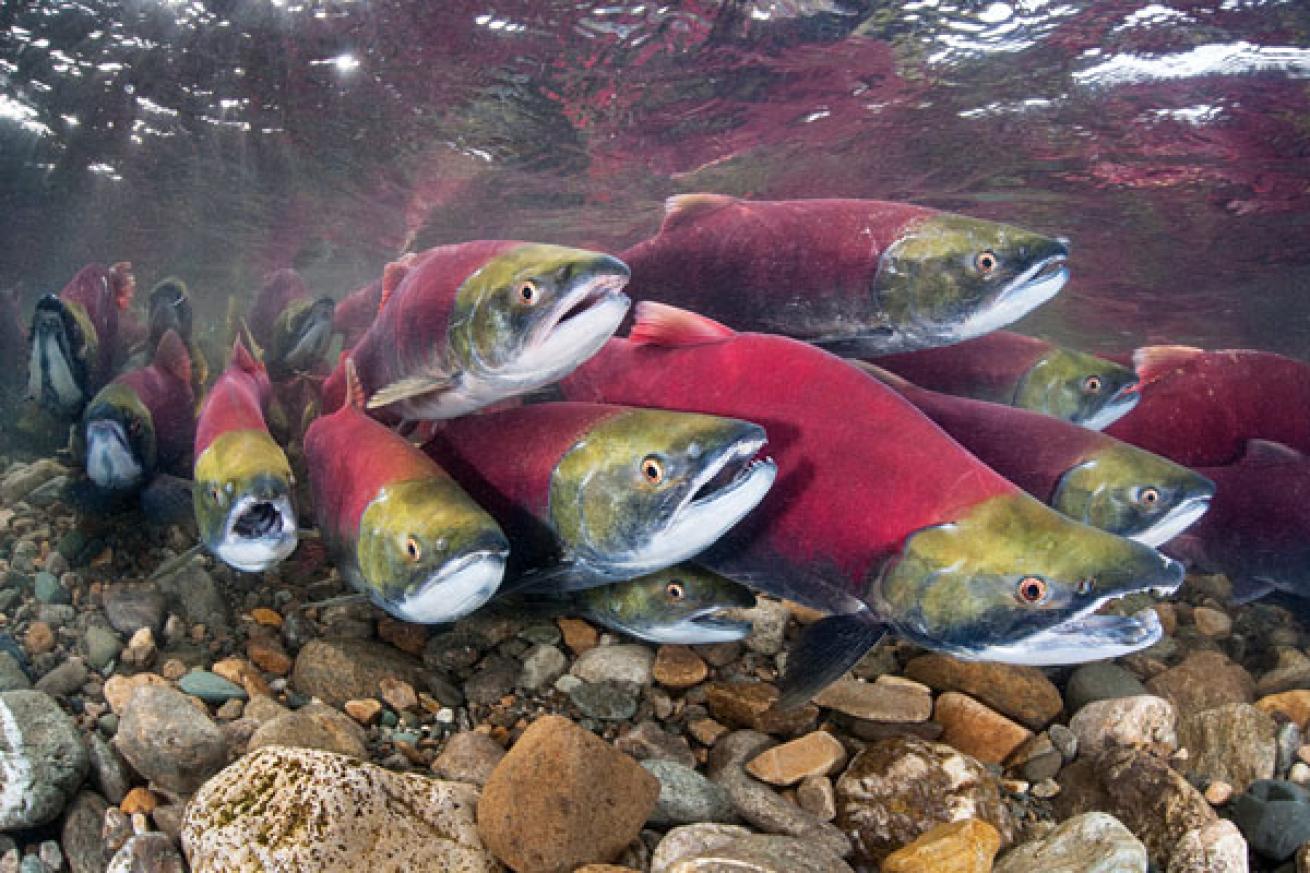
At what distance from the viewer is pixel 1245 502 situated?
363 centimetres

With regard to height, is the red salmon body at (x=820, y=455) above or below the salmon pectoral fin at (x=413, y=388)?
below

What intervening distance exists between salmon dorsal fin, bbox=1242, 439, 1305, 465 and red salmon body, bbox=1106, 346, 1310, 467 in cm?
10

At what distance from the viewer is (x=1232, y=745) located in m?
2.69

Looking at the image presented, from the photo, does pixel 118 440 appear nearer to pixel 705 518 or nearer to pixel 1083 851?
pixel 705 518

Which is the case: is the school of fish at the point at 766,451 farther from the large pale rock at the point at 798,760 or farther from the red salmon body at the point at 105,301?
the red salmon body at the point at 105,301

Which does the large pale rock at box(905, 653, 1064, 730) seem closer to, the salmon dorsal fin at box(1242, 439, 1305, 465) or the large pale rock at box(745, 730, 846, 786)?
the large pale rock at box(745, 730, 846, 786)

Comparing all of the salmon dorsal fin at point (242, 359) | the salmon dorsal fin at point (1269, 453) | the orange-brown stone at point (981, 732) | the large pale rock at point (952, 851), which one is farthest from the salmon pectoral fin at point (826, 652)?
the salmon dorsal fin at point (242, 359)

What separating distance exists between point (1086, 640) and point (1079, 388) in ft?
5.89

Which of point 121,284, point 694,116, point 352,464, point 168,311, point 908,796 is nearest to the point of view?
point 908,796

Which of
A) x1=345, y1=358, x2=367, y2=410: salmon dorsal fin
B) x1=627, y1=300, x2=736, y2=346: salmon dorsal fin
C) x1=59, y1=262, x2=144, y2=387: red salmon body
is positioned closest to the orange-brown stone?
x1=627, y1=300, x2=736, y2=346: salmon dorsal fin

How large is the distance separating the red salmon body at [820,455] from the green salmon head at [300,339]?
339 centimetres

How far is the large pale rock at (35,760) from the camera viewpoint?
2.07 meters

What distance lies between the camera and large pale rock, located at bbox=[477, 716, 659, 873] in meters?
1.93

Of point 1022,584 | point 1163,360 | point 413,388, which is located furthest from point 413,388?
point 1163,360
